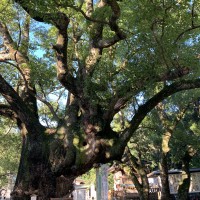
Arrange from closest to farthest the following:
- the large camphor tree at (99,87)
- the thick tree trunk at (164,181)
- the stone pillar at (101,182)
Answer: the large camphor tree at (99,87)
the stone pillar at (101,182)
the thick tree trunk at (164,181)

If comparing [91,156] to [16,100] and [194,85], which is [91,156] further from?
[194,85]

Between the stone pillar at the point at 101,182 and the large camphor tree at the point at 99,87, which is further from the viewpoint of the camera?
the stone pillar at the point at 101,182

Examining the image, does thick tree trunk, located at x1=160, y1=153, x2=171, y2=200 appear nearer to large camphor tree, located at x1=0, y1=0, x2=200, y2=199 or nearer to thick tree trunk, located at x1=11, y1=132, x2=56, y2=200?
large camphor tree, located at x1=0, y1=0, x2=200, y2=199

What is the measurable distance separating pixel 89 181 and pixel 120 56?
66.9 ft

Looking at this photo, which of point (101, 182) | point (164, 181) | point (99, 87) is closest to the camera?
point (99, 87)

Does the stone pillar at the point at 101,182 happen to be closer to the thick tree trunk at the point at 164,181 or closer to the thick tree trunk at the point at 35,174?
the thick tree trunk at the point at 35,174

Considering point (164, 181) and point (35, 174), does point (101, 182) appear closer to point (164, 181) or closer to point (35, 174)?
point (35, 174)

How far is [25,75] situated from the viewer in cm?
912

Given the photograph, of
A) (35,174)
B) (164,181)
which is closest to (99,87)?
(35,174)

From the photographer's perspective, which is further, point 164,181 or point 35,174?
point 164,181

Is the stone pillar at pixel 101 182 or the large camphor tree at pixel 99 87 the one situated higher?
the large camphor tree at pixel 99 87

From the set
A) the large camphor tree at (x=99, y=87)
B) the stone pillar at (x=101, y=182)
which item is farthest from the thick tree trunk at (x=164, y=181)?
the large camphor tree at (x=99, y=87)

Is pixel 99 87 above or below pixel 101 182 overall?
above

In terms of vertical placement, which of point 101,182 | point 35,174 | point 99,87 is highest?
point 99,87
